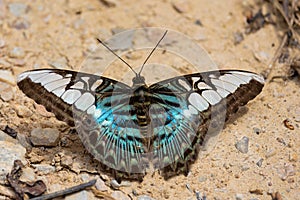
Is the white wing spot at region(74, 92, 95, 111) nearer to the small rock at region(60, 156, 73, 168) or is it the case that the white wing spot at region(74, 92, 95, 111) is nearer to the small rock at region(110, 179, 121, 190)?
the small rock at region(60, 156, 73, 168)

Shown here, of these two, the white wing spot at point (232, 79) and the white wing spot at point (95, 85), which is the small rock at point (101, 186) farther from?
A: the white wing spot at point (232, 79)

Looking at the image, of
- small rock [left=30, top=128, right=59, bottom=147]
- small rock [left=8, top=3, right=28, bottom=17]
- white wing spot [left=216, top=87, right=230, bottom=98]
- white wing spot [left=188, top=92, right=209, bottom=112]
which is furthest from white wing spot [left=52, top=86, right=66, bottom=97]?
small rock [left=8, top=3, right=28, bottom=17]

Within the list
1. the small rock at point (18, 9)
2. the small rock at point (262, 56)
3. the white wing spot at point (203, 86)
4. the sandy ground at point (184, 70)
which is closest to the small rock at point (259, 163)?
the sandy ground at point (184, 70)

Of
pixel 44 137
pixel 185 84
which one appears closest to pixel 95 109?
pixel 44 137

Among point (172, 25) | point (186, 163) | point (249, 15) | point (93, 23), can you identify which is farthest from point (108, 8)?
point (186, 163)

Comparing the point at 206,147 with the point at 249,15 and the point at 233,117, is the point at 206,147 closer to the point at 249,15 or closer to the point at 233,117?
the point at 233,117

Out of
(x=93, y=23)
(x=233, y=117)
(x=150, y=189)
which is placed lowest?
(x=150, y=189)

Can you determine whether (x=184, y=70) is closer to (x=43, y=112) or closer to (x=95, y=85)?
(x=95, y=85)
